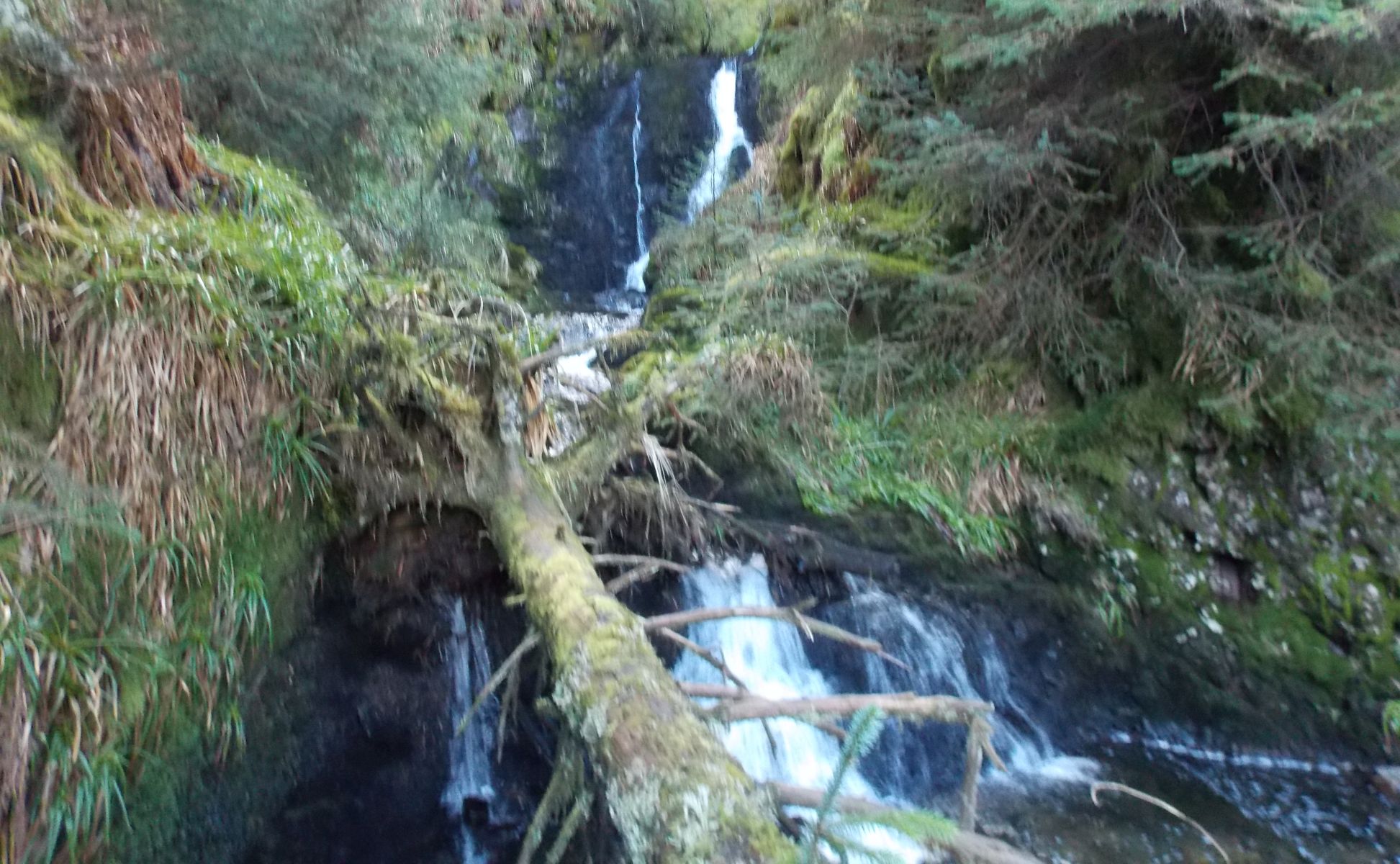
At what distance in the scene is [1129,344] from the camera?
17.2ft

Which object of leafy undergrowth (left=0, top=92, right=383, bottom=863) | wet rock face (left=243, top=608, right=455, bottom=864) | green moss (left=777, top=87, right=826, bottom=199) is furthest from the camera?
green moss (left=777, top=87, right=826, bottom=199)

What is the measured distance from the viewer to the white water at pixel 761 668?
4.08m

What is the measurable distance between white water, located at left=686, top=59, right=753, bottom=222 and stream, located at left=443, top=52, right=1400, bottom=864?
634 centimetres

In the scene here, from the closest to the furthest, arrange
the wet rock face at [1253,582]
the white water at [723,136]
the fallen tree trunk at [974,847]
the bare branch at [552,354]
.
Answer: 1. the fallen tree trunk at [974,847]
2. the bare branch at [552,354]
3. the wet rock face at [1253,582]
4. the white water at [723,136]

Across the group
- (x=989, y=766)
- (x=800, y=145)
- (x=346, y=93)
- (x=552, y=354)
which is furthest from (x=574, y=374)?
(x=989, y=766)

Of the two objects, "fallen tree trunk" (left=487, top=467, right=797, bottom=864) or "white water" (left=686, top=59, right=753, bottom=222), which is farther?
"white water" (left=686, top=59, right=753, bottom=222)

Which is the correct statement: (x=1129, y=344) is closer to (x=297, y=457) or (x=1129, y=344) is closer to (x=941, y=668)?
(x=941, y=668)

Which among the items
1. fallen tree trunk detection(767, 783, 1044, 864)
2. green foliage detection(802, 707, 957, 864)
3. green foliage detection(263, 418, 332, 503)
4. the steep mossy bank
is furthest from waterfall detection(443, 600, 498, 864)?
green foliage detection(802, 707, 957, 864)

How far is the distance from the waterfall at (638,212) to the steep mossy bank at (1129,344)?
14.7ft

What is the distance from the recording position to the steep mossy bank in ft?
14.0

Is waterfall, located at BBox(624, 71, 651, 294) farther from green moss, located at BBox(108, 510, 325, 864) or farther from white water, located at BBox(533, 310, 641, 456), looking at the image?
green moss, located at BBox(108, 510, 325, 864)

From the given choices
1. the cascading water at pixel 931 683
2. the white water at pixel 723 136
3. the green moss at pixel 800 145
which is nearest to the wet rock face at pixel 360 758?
the cascading water at pixel 931 683

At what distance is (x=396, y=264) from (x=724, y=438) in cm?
263

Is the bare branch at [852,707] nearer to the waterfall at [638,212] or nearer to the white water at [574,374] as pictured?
the white water at [574,374]
